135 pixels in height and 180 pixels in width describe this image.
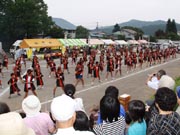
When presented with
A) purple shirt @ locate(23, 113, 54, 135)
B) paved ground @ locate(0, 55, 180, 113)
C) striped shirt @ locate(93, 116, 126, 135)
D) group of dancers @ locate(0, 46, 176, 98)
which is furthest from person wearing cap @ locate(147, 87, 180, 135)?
group of dancers @ locate(0, 46, 176, 98)

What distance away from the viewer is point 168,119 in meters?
3.92

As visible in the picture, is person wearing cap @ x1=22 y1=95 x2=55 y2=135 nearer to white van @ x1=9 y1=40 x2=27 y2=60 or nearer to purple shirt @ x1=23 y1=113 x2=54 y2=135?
purple shirt @ x1=23 y1=113 x2=54 y2=135

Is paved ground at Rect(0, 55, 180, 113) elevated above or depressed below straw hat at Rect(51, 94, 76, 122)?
below

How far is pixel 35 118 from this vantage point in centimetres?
463

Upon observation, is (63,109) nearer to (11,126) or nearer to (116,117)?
(11,126)

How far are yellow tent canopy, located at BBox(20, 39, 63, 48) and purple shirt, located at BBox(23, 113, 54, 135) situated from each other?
3535 centimetres

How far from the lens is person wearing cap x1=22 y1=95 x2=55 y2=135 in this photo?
4.59 meters

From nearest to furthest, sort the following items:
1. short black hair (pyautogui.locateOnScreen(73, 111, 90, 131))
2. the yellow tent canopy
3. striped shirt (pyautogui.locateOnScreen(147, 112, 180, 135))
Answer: striped shirt (pyautogui.locateOnScreen(147, 112, 180, 135)), short black hair (pyautogui.locateOnScreen(73, 111, 90, 131)), the yellow tent canopy

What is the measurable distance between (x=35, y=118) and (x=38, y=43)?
37590 mm

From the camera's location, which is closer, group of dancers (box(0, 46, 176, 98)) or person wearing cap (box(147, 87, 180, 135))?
person wearing cap (box(147, 87, 180, 135))

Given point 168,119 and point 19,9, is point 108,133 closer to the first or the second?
point 168,119

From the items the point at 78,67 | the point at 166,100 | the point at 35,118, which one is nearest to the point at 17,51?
the point at 78,67

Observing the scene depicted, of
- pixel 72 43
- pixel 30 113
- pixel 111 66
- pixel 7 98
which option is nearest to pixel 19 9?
pixel 72 43

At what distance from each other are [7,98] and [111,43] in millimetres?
50244
